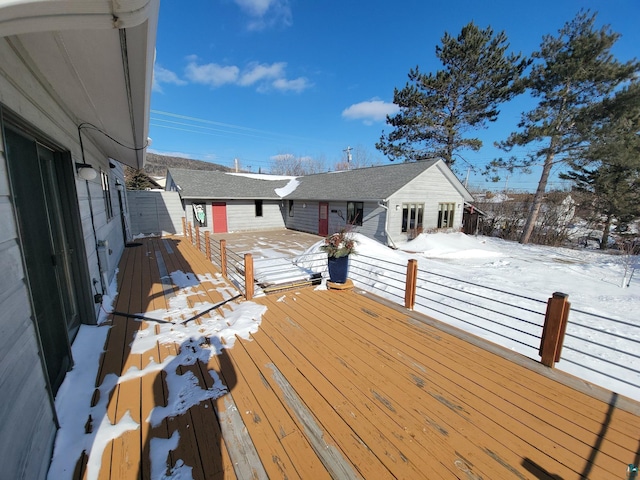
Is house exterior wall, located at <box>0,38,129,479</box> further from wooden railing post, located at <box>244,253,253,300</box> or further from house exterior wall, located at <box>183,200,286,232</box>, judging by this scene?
house exterior wall, located at <box>183,200,286,232</box>

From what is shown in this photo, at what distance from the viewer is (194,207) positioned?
13.8m

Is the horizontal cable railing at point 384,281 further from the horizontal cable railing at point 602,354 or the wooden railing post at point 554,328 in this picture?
the horizontal cable railing at point 602,354

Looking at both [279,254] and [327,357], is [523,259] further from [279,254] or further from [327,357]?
[327,357]

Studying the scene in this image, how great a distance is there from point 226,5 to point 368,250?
9.54m

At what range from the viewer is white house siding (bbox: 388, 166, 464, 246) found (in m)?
11.7

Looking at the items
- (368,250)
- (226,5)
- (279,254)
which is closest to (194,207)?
(279,254)

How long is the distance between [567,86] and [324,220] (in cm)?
1343

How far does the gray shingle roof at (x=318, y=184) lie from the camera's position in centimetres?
1224

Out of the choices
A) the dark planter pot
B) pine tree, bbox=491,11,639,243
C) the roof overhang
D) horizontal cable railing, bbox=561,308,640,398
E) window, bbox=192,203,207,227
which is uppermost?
pine tree, bbox=491,11,639,243

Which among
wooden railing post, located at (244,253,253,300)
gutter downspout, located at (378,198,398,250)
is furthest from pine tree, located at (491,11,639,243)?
wooden railing post, located at (244,253,253,300)

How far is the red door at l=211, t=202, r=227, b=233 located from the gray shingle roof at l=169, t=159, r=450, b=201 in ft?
2.13

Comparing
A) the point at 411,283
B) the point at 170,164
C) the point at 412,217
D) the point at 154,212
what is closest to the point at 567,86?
the point at 412,217

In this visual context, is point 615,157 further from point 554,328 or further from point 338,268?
point 338,268

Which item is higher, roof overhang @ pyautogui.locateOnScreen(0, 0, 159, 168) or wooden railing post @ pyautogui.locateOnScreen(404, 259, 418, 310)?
roof overhang @ pyautogui.locateOnScreen(0, 0, 159, 168)
